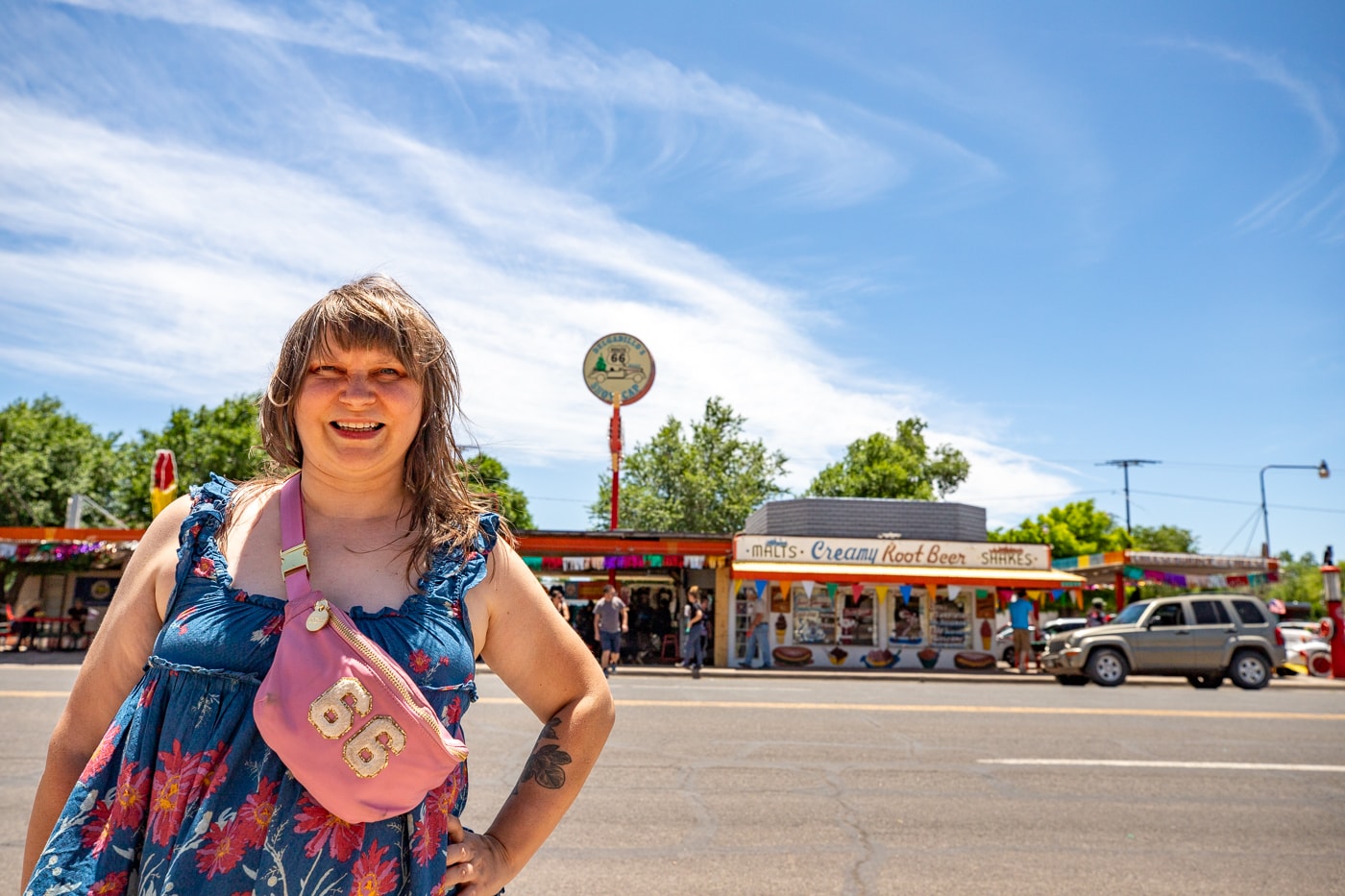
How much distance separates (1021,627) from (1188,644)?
14.6 feet

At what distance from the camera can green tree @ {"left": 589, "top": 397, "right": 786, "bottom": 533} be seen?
5688cm

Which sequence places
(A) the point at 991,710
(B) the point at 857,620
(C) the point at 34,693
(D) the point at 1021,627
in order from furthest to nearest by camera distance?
(B) the point at 857,620
(D) the point at 1021,627
(A) the point at 991,710
(C) the point at 34,693

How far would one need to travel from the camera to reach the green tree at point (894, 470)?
206 feet

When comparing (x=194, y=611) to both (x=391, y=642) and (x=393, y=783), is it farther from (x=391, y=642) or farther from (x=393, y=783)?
(x=393, y=783)

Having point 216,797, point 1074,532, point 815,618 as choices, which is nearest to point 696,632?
point 815,618

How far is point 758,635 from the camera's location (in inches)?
958

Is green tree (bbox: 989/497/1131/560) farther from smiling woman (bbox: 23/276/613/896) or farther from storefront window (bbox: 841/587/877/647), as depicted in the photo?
smiling woman (bbox: 23/276/613/896)

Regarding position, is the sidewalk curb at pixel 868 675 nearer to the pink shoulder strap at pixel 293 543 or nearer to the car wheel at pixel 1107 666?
the car wheel at pixel 1107 666

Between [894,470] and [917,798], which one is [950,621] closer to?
[917,798]

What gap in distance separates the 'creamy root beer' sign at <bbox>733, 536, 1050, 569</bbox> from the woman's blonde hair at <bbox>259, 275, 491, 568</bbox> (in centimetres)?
2321

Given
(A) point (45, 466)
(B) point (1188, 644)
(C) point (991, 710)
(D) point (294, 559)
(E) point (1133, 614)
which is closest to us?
(D) point (294, 559)

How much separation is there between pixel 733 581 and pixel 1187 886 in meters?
19.8

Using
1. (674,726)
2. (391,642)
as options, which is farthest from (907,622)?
(391,642)

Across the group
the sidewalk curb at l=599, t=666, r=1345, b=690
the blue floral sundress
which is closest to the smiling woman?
the blue floral sundress
